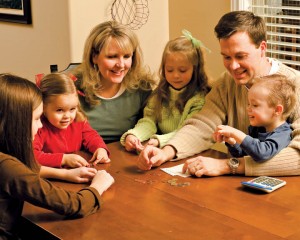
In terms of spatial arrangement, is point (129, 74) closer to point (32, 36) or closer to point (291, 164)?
point (291, 164)

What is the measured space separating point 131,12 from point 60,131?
155cm

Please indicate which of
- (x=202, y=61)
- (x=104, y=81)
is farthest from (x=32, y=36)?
(x=202, y=61)

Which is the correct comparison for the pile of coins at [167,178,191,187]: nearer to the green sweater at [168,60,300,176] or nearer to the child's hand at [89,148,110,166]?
the green sweater at [168,60,300,176]

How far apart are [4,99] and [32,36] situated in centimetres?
235

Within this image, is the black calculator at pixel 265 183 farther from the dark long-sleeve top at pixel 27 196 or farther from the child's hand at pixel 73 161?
the child's hand at pixel 73 161

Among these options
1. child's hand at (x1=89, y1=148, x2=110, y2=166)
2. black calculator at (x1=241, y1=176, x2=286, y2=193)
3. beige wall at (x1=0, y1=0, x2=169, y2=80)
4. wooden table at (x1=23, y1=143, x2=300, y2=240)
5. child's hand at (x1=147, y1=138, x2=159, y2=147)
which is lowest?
wooden table at (x1=23, y1=143, x2=300, y2=240)

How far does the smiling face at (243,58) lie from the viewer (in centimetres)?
216

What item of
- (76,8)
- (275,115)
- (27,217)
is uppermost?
(76,8)

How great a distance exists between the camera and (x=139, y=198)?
1.83 metres

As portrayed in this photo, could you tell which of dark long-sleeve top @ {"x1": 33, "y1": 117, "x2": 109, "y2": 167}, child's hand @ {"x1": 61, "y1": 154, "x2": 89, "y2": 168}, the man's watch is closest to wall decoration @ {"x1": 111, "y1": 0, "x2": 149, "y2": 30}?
dark long-sleeve top @ {"x1": 33, "y1": 117, "x2": 109, "y2": 167}

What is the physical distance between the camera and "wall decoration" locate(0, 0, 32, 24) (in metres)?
3.89

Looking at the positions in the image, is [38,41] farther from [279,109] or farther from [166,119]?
[279,109]

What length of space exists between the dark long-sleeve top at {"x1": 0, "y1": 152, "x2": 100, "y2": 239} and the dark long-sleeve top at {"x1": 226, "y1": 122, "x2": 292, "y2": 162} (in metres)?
0.62

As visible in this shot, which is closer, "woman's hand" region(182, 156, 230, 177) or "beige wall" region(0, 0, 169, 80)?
"woman's hand" region(182, 156, 230, 177)
